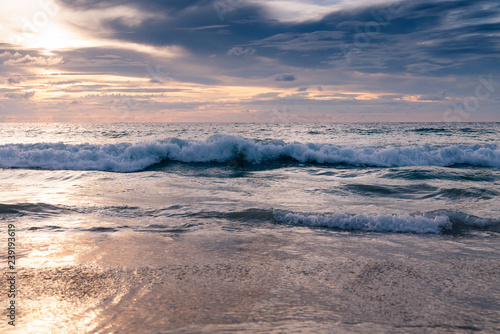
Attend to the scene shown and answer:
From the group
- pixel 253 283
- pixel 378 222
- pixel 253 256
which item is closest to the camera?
pixel 253 283

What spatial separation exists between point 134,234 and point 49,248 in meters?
1.24

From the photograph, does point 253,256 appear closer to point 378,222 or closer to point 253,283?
point 253,283

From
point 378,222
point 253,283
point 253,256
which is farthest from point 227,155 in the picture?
point 253,283

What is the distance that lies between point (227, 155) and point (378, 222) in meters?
11.8

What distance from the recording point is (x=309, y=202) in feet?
26.9

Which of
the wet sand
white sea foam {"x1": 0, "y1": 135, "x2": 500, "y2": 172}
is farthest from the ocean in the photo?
white sea foam {"x1": 0, "y1": 135, "x2": 500, "y2": 172}

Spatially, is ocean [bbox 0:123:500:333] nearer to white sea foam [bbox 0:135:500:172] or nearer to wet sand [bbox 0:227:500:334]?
wet sand [bbox 0:227:500:334]

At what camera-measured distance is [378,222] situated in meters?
6.20

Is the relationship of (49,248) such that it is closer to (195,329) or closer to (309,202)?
(195,329)

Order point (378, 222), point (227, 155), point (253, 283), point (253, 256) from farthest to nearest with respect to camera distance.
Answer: point (227, 155)
point (378, 222)
point (253, 256)
point (253, 283)

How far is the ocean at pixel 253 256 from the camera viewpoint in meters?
3.08

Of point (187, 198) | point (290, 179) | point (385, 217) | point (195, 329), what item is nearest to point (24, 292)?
point (195, 329)

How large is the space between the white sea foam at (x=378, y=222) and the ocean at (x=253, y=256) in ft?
0.07

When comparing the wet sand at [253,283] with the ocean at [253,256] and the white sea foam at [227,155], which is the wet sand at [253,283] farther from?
the white sea foam at [227,155]
